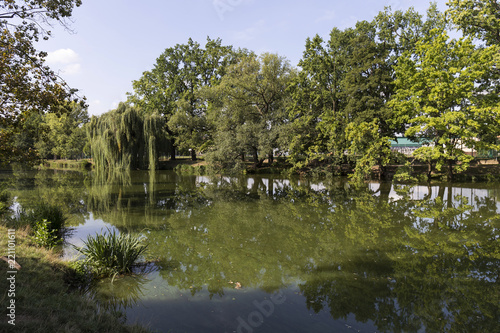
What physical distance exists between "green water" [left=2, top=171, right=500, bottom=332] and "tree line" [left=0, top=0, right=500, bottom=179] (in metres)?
9.35

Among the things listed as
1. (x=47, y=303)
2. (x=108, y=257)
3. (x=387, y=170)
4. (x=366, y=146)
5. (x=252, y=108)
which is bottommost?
(x=108, y=257)

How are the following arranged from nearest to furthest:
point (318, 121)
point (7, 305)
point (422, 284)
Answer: point (7, 305)
point (422, 284)
point (318, 121)

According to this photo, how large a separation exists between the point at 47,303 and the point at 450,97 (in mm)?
24349

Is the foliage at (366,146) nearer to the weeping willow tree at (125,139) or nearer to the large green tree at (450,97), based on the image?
the large green tree at (450,97)

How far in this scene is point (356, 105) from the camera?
23969mm

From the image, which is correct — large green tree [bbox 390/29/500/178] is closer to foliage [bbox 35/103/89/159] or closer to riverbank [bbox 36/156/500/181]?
riverbank [bbox 36/156/500/181]

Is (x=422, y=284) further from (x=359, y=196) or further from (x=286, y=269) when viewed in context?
(x=359, y=196)

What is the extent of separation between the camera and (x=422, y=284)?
5480 mm

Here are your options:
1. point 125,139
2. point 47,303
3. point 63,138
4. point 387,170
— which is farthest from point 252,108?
point 63,138

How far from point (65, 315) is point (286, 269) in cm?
422

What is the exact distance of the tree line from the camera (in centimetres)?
1973

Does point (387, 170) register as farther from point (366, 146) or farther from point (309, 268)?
point (309, 268)

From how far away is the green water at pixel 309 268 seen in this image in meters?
4.47

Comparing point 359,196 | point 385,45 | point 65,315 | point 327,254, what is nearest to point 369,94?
point 385,45
